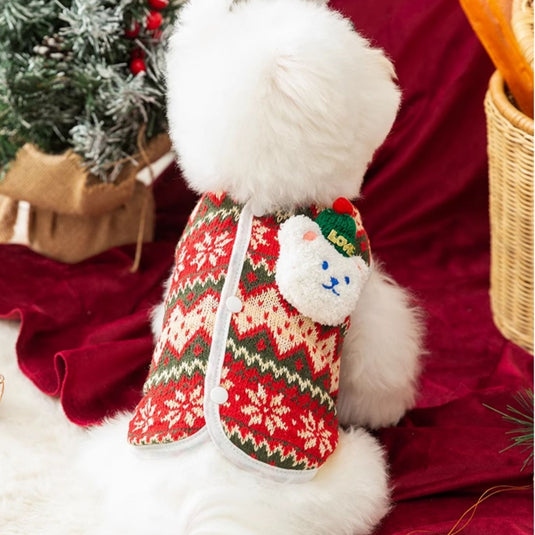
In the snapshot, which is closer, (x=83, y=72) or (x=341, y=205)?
(x=341, y=205)

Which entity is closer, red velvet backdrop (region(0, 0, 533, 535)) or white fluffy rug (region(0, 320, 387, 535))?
white fluffy rug (region(0, 320, 387, 535))

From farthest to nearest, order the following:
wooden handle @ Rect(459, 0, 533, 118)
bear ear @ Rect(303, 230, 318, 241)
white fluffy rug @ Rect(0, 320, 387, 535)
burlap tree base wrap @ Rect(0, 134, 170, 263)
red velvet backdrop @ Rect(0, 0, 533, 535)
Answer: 1. burlap tree base wrap @ Rect(0, 134, 170, 263)
2. wooden handle @ Rect(459, 0, 533, 118)
3. red velvet backdrop @ Rect(0, 0, 533, 535)
4. bear ear @ Rect(303, 230, 318, 241)
5. white fluffy rug @ Rect(0, 320, 387, 535)

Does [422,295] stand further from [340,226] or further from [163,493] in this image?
[163,493]

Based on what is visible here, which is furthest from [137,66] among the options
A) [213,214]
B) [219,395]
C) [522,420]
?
[522,420]

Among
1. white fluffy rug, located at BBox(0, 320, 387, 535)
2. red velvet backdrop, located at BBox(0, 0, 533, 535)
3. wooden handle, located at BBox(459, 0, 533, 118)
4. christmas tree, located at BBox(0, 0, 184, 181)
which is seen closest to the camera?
white fluffy rug, located at BBox(0, 320, 387, 535)

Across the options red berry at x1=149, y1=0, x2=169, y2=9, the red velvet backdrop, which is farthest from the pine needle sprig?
red berry at x1=149, y1=0, x2=169, y2=9

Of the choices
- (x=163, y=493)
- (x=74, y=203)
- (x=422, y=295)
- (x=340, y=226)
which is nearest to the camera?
(x=163, y=493)

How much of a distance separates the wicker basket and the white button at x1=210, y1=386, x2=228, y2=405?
0.71 meters

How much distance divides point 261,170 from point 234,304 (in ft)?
0.54

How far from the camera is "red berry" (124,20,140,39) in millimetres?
1437

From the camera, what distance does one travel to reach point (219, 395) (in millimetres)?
889

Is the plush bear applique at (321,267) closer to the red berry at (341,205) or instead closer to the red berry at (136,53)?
the red berry at (341,205)

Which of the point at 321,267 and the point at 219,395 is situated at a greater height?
the point at 321,267

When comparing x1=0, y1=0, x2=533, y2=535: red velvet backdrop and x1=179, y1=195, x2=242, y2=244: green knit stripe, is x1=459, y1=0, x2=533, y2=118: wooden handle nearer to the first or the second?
x1=0, y1=0, x2=533, y2=535: red velvet backdrop
